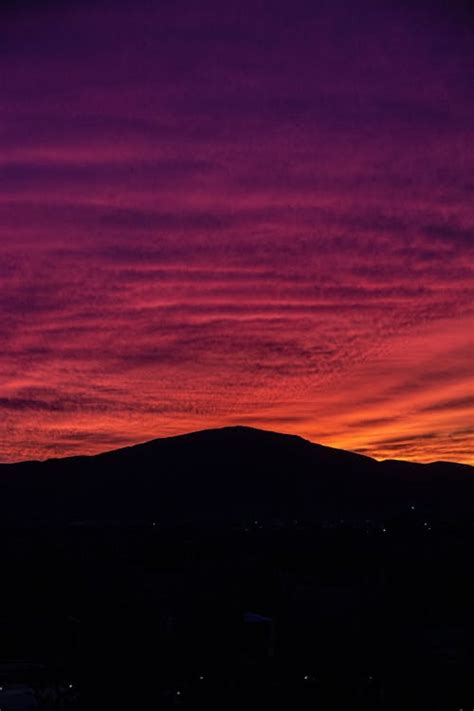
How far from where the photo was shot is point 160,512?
144375 mm

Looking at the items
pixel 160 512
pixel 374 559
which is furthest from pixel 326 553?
pixel 160 512

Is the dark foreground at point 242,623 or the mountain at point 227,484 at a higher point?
the mountain at point 227,484

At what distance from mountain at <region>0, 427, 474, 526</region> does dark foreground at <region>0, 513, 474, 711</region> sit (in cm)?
6209

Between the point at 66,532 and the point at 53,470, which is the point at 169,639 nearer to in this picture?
the point at 66,532

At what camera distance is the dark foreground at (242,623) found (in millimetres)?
24234

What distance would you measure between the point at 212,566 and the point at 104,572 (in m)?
14.1

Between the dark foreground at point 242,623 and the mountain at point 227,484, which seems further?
the mountain at point 227,484

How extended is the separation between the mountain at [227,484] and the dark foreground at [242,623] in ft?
204

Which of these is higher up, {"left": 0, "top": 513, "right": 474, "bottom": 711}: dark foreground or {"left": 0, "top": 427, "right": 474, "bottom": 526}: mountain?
{"left": 0, "top": 427, "right": 474, "bottom": 526}: mountain

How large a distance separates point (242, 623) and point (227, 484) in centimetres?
12336

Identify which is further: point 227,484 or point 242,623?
point 227,484

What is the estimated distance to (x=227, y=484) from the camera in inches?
6152

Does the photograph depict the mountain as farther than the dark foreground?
Yes

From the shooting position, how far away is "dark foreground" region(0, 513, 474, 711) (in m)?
24.2
